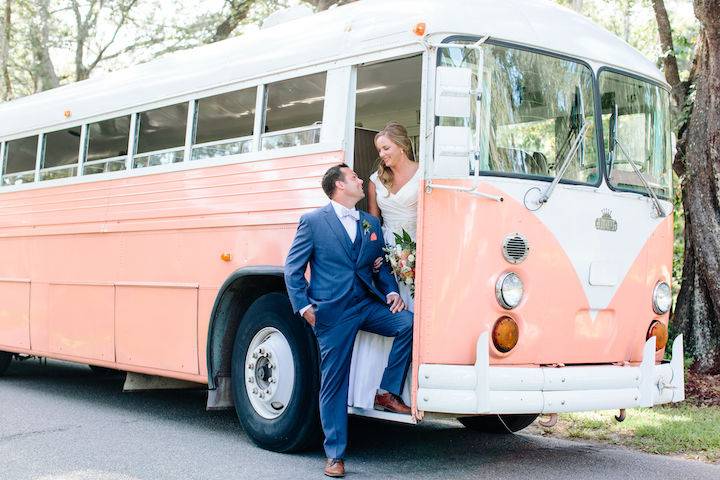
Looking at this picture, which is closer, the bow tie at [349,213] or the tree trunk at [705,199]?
the bow tie at [349,213]

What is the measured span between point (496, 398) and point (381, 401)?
0.81 m

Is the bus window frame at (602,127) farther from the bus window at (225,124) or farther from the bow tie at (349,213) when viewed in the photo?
the bus window at (225,124)

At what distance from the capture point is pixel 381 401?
6012mm

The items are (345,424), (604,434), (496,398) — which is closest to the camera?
(496,398)

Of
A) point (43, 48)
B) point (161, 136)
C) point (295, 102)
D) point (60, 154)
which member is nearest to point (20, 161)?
point (60, 154)

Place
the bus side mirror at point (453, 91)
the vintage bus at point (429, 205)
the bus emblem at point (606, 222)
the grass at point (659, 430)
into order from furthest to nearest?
the grass at point (659, 430) → the bus emblem at point (606, 222) → the vintage bus at point (429, 205) → the bus side mirror at point (453, 91)

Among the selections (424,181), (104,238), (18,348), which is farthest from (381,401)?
(18,348)

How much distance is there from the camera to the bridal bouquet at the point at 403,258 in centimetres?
598

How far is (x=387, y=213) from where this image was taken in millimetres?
6391

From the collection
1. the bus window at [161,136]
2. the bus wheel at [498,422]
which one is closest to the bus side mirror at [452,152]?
the bus wheel at [498,422]

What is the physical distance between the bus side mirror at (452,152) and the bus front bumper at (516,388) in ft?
3.22

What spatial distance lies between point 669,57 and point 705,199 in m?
2.18

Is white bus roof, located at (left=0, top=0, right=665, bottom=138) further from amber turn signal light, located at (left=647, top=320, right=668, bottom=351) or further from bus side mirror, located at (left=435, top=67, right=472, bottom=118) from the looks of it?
amber turn signal light, located at (left=647, top=320, right=668, bottom=351)

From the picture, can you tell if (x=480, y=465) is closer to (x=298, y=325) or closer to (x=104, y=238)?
(x=298, y=325)
